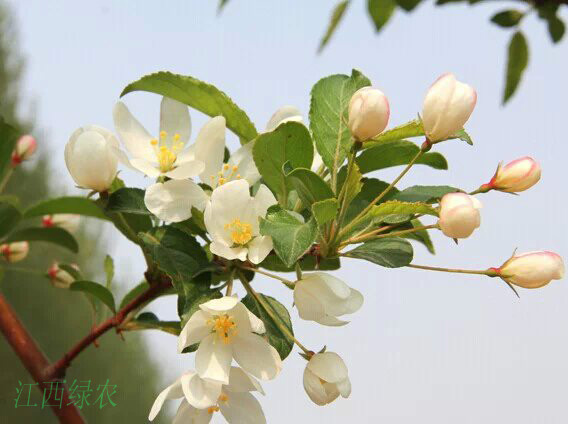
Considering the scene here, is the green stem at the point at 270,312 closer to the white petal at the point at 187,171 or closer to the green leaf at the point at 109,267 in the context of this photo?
the white petal at the point at 187,171

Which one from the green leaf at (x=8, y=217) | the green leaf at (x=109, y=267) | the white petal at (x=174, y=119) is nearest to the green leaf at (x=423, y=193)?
the white petal at (x=174, y=119)

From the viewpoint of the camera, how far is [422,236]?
36.2 inches

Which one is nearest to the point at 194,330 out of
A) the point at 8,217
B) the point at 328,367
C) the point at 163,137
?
the point at 328,367

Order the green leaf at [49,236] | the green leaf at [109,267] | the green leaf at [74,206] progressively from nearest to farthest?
the green leaf at [74,206]
the green leaf at [109,267]
the green leaf at [49,236]

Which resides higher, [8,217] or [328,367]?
[328,367]

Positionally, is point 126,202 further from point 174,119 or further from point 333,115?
point 333,115

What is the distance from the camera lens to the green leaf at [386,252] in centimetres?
75

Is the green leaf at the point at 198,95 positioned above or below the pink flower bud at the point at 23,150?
above

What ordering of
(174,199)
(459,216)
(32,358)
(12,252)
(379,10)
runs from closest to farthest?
(459,216), (174,199), (32,358), (379,10), (12,252)

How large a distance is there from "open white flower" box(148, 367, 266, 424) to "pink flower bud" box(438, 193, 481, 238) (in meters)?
0.25

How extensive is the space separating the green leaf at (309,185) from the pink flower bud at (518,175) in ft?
0.58

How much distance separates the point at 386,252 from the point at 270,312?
13cm

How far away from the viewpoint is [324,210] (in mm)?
686

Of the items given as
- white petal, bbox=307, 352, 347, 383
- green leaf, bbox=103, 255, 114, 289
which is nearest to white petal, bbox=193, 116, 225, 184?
white petal, bbox=307, 352, 347, 383
